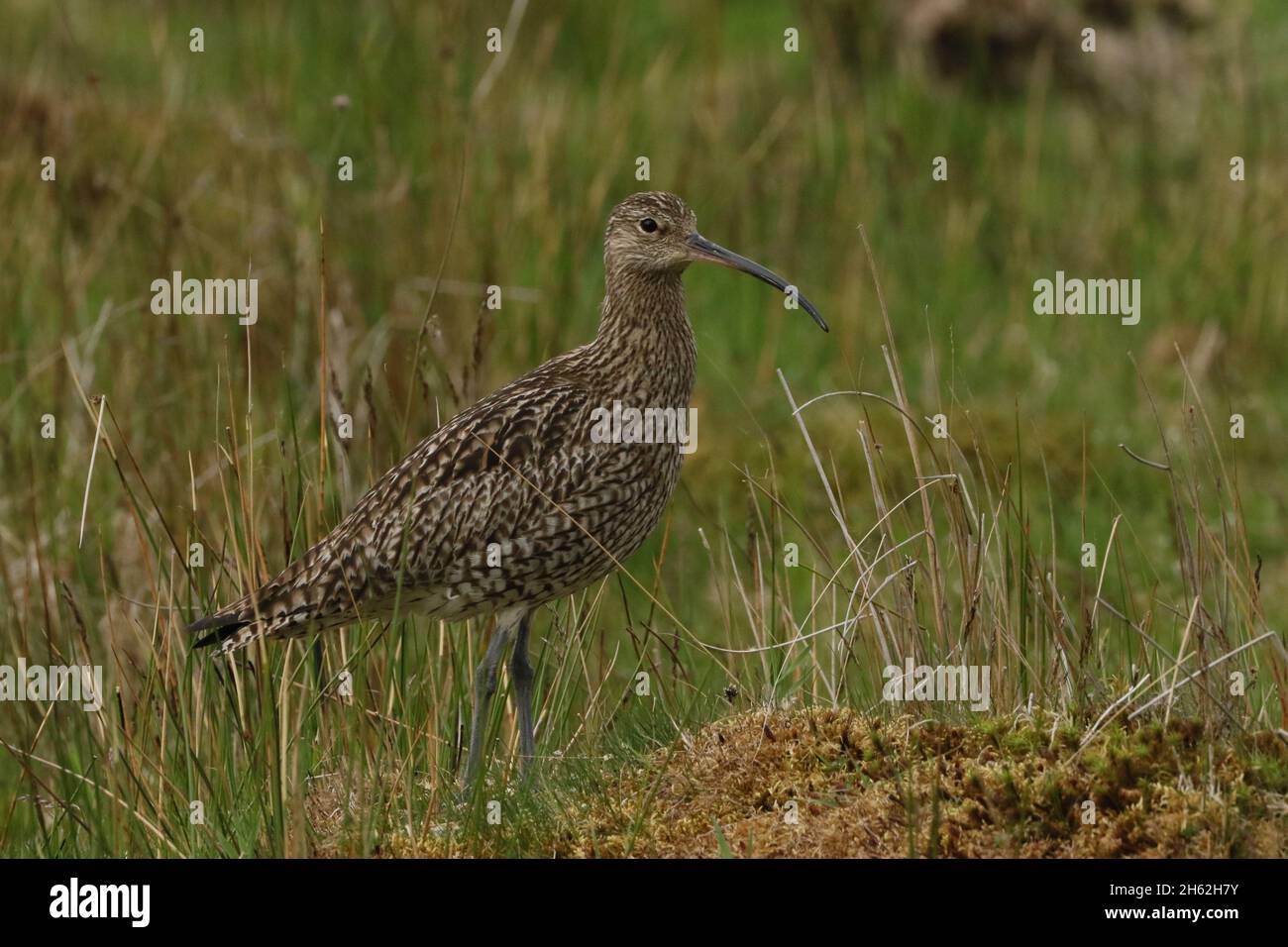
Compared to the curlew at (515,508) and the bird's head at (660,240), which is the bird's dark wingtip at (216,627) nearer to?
the curlew at (515,508)

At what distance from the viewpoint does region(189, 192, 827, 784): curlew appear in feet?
20.6

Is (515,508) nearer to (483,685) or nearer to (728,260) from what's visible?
(483,685)

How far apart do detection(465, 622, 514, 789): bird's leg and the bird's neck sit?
92 centimetres

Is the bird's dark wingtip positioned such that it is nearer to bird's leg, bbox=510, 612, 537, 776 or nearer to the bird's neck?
bird's leg, bbox=510, 612, 537, 776

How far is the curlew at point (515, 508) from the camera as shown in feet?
20.6

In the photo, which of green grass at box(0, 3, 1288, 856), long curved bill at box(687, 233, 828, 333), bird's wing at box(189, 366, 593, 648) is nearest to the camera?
green grass at box(0, 3, 1288, 856)

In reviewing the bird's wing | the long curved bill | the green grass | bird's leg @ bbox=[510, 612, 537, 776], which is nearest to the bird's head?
the long curved bill

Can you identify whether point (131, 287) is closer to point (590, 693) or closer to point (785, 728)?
point (590, 693)

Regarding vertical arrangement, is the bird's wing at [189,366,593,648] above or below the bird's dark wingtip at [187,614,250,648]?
above

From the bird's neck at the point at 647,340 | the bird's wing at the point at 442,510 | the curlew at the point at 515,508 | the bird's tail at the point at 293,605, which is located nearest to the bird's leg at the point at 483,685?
the curlew at the point at 515,508

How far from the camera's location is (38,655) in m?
7.88

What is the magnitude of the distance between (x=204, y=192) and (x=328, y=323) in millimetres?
3152

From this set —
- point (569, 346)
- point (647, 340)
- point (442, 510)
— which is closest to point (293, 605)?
point (442, 510)

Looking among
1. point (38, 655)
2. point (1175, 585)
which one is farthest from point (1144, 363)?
point (38, 655)
